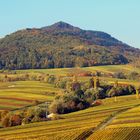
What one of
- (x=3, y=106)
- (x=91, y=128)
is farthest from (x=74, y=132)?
(x=3, y=106)

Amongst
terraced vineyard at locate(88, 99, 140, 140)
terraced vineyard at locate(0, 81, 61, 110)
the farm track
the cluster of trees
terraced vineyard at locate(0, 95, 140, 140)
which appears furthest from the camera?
terraced vineyard at locate(0, 81, 61, 110)

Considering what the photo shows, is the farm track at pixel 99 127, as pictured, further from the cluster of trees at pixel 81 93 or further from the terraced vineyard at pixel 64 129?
the cluster of trees at pixel 81 93

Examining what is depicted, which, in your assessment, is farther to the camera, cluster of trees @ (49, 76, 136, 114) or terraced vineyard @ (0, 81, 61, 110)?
terraced vineyard @ (0, 81, 61, 110)

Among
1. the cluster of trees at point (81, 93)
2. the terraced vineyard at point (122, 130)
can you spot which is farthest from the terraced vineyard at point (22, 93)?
the terraced vineyard at point (122, 130)

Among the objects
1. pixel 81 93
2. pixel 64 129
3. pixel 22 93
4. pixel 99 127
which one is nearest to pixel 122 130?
pixel 99 127

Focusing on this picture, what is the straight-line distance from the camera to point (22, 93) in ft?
518

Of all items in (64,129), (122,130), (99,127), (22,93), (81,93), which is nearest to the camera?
(122,130)

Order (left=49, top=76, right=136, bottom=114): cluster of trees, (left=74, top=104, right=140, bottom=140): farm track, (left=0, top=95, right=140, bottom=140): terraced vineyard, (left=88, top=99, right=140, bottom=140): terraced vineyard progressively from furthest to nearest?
1. (left=49, top=76, right=136, bottom=114): cluster of trees
2. (left=0, top=95, right=140, bottom=140): terraced vineyard
3. (left=74, top=104, right=140, bottom=140): farm track
4. (left=88, top=99, right=140, bottom=140): terraced vineyard

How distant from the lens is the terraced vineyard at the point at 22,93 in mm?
136137

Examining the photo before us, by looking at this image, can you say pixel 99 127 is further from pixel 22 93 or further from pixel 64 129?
pixel 22 93

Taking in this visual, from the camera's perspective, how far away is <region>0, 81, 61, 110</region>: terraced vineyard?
136137 mm

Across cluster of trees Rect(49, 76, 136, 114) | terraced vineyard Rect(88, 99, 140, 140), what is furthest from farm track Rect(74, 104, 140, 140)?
cluster of trees Rect(49, 76, 136, 114)

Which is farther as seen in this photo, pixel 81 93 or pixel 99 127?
pixel 81 93

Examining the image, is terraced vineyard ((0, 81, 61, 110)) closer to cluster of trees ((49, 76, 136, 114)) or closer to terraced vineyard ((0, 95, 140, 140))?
cluster of trees ((49, 76, 136, 114))
